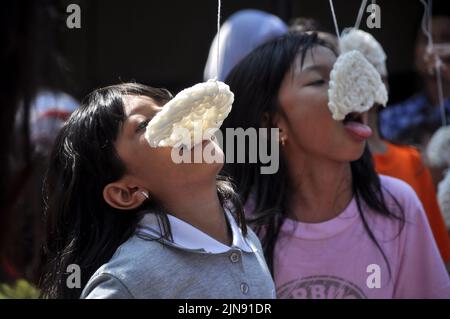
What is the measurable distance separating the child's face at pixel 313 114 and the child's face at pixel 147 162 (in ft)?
1.43

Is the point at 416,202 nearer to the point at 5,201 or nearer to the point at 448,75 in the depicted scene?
the point at 448,75

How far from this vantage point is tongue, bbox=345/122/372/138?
6.02 ft

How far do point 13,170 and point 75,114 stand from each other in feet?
2.59

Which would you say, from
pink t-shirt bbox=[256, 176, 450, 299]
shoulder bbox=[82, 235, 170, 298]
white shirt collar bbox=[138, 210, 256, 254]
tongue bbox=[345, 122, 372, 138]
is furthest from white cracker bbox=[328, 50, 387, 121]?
shoulder bbox=[82, 235, 170, 298]

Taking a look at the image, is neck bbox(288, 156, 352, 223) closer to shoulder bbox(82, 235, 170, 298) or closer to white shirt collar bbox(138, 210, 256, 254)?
white shirt collar bbox(138, 210, 256, 254)

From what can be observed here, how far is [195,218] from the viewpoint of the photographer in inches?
60.2

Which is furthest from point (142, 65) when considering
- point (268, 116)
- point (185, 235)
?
point (185, 235)

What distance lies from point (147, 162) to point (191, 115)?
13 centimetres

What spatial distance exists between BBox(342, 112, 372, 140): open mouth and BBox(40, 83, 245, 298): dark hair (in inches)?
20.6

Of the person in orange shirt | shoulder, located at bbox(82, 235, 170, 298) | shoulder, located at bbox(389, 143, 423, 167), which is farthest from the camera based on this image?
shoulder, located at bbox(389, 143, 423, 167)

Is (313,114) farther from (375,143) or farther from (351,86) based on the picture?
(375,143)

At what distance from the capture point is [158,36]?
4.12 metres

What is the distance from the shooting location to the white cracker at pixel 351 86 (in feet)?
5.89
